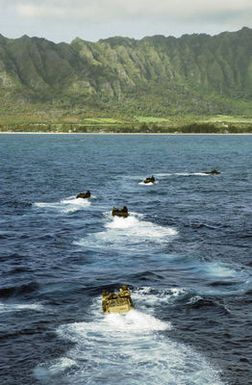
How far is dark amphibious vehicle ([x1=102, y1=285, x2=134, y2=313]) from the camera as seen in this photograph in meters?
42.2

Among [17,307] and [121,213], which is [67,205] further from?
[17,307]

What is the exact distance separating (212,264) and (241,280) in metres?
6.06

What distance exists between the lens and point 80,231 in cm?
7344

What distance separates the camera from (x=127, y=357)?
3519 cm

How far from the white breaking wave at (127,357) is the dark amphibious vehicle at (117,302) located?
0.53 metres

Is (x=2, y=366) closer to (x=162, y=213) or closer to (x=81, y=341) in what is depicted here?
Result: (x=81, y=341)

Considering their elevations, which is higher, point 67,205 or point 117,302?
point 117,302

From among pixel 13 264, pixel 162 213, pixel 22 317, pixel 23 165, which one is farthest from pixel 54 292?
pixel 23 165

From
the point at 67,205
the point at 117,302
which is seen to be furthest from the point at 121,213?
the point at 117,302

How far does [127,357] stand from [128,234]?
35.6 meters

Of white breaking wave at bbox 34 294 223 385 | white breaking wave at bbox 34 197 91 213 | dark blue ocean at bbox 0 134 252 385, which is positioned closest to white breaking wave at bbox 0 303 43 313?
dark blue ocean at bbox 0 134 252 385

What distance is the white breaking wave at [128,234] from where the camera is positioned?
6581 cm

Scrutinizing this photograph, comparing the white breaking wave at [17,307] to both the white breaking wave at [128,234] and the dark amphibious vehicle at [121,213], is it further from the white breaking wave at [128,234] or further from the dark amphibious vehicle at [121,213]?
the dark amphibious vehicle at [121,213]

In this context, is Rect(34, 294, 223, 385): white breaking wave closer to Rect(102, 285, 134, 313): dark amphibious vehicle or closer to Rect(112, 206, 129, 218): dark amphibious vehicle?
Rect(102, 285, 134, 313): dark amphibious vehicle
